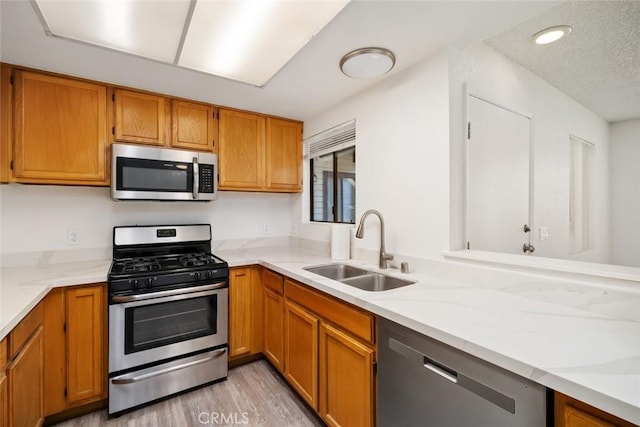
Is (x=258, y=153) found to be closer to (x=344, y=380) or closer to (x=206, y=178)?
(x=206, y=178)

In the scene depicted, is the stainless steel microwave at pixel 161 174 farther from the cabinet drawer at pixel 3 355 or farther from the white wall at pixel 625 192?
the white wall at pixel 625 192

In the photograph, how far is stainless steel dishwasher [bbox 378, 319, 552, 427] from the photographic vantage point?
32.4 inches

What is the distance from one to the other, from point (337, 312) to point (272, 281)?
87 centimetres

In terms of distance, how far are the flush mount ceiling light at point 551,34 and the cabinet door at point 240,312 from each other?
2.71m

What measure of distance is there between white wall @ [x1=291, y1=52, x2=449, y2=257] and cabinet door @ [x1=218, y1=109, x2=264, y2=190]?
0.99 meters

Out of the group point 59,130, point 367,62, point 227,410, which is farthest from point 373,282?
point 59,130

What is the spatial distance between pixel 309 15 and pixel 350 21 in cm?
21

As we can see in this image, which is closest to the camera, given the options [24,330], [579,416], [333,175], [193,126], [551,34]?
[579,416]

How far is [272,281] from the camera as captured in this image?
2.23m

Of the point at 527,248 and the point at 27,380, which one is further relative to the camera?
the point at 527,248

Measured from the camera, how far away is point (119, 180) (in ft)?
6.73

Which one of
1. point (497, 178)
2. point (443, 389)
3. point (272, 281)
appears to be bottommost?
point (443, 389)

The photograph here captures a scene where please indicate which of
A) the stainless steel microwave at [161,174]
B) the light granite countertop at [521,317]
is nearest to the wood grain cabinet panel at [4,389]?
the light granite countertop at [521,317]

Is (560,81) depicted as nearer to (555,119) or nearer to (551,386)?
(555,119)
